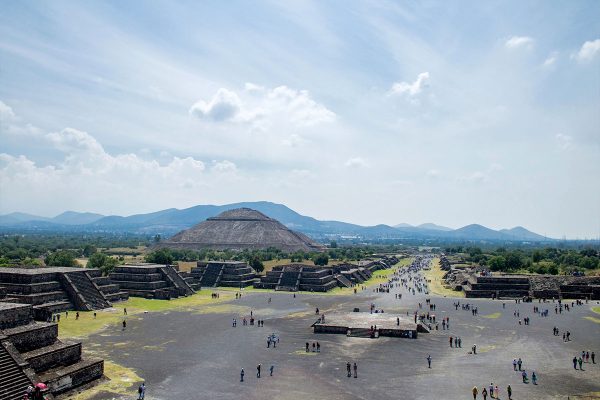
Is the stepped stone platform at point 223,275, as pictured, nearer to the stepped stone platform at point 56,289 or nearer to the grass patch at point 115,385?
the stepped stone platform at point 56,289

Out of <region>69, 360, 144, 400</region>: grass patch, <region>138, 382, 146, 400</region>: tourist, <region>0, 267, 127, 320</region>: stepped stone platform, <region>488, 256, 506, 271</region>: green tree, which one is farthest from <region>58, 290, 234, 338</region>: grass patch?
<region>488, 256, 506, 271</region>: green tree

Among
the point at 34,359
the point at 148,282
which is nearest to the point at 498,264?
the point at 148,282

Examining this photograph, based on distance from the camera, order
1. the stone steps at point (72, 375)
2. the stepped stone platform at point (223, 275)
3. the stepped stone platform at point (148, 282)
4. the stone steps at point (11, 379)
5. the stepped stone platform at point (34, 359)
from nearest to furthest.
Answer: the stone steps at point (11, 379), the stepped stone platform at point (34, 359), the stone steps at point (72, 375), the stepped stone platform at point (148, 282), the stepped stone platform at point (223, 275)

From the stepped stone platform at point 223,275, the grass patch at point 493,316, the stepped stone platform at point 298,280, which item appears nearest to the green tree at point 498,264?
the stepped stone platform at point 298,280

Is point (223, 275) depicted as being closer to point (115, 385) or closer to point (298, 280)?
point (298, 280)

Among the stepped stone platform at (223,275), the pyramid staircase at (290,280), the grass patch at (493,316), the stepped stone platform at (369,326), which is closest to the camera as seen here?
the stepped stone platform at (369,326)

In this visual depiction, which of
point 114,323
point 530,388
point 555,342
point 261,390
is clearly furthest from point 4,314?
point 555,342
